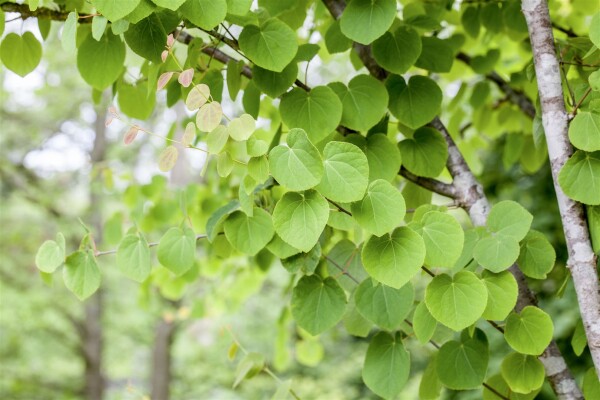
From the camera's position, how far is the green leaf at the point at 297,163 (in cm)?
60

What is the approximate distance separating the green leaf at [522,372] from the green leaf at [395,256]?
0.27 m

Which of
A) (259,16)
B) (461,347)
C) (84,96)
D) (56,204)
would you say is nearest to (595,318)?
(461,347)

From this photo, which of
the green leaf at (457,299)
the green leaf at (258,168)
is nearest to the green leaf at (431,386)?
the green leaf at (457,299)

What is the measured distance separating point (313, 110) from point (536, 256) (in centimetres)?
36

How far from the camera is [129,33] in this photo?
2.38ft

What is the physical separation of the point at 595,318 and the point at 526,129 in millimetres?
811

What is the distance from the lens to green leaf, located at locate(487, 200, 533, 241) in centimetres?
75

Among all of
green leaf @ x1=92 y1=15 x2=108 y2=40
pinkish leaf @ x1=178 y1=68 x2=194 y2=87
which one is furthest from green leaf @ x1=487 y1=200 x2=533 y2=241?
green leaf @ x1=92 y1=15 x2=108 y2=40

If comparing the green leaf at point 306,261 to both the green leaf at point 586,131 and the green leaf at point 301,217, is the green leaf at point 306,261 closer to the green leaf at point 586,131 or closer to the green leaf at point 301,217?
the green leaf at point 301,217

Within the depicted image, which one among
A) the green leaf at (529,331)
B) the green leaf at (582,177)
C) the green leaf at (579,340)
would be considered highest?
the green leaf at (582,177)

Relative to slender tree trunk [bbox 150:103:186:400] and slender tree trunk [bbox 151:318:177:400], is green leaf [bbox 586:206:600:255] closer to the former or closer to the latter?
slender tree trunk [bbox 150:103:186:400]

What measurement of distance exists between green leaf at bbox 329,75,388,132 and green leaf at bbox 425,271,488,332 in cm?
26

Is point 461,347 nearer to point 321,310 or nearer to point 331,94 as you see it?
point 321,310

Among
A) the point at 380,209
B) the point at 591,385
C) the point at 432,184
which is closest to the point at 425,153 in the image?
the point at 432,184
